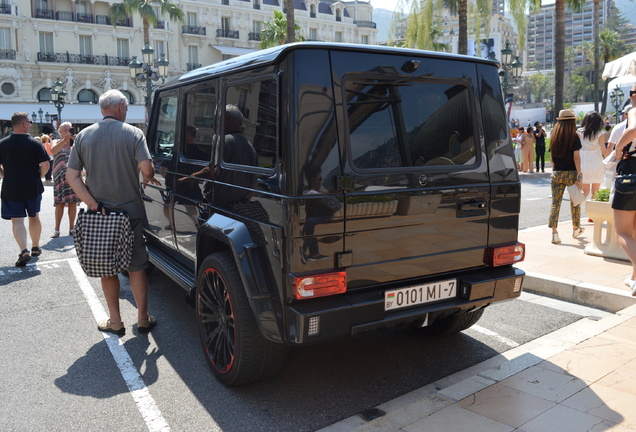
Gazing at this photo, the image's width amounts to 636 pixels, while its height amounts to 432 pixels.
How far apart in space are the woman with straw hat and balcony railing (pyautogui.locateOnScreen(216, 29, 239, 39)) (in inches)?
Answer: 2153

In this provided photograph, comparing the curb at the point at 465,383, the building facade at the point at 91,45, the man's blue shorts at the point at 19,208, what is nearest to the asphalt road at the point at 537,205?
the curb at the point at 465,383

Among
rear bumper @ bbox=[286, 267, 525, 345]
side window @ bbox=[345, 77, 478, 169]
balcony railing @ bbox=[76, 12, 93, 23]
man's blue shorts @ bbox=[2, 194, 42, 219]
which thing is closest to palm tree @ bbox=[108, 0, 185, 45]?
balcony railing @ bbox=[76, 12, 93, 23]

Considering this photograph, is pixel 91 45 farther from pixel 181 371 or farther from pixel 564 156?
pixel 181 371

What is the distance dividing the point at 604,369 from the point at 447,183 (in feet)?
5.40

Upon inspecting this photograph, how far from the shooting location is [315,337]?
3041mm

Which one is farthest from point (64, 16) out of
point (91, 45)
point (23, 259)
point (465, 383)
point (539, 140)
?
point (465, 383)

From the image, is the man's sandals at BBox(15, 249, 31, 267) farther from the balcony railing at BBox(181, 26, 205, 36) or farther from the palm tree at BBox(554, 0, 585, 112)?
the balcony railing at BBox(181, 26, 205, 36)

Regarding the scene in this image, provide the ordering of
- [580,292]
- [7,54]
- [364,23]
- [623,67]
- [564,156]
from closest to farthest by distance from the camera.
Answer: [580,292], [564,156], [623,67], [7,54], [364,23]

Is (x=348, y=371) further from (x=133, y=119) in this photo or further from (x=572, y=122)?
(x=133, y=119)

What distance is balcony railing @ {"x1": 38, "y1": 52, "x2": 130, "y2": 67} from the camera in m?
47.9

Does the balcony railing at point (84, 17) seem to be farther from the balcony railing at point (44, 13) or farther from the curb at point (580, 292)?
the curb at point (580, 292)

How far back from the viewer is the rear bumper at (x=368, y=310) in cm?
303

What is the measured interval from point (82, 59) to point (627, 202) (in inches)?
2065

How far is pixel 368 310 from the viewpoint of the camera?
319cm
